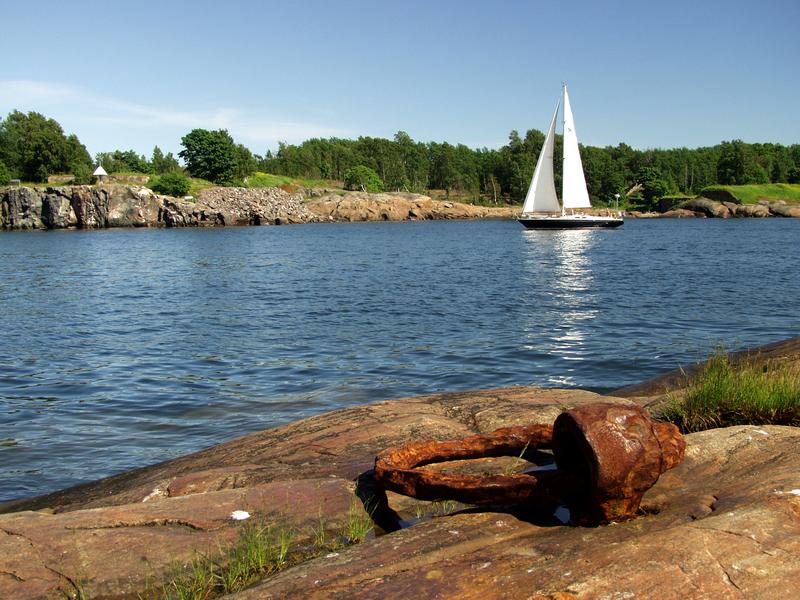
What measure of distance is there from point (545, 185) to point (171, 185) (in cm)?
7038

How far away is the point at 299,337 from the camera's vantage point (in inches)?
860

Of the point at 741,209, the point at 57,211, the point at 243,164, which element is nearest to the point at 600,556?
the point at 57,211

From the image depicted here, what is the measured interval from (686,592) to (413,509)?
259 centimetres

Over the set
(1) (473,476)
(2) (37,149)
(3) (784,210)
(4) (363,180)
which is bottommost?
(1) (473,476)

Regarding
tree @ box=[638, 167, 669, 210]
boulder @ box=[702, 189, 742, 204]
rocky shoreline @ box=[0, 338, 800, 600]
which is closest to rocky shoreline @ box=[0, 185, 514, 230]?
tree @ box=[638, 167, 669, 210]

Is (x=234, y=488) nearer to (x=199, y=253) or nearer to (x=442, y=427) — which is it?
(x=442, y=427)

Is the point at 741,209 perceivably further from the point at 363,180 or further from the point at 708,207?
the point at 363,180

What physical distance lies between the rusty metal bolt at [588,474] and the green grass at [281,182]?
482 ft

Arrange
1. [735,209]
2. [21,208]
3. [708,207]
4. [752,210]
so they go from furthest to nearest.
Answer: [708,207] → [735,209] → [752,210] → [21,208]

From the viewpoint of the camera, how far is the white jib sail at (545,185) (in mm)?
86100

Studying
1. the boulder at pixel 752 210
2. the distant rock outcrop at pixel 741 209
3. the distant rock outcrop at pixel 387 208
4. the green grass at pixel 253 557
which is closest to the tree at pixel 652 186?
the distant rock outcrop at pixel 741 209

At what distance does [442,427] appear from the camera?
25.8 feet

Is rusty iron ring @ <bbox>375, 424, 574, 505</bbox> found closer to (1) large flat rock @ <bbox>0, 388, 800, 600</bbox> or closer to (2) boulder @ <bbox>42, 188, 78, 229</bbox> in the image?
(1) large flat rock @ <bbox>0, 388, 800, 600</bbox>

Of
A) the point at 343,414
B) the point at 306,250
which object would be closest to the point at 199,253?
the point at 306,250
